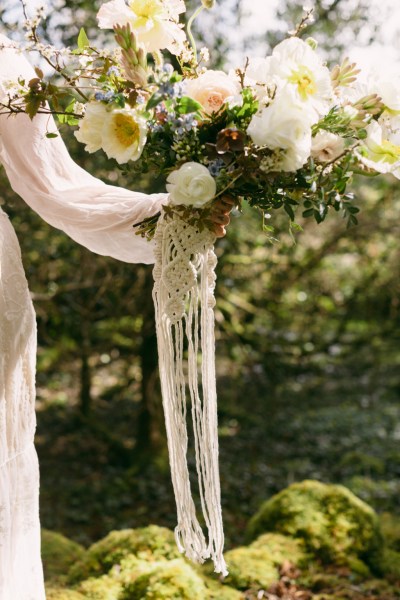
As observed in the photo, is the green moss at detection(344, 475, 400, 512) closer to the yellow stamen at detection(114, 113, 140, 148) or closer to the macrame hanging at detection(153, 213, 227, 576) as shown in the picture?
the macrame hanging at detection(153, 213, 227, 576)

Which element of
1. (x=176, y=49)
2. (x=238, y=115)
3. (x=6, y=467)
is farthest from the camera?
(x=6, y=467)

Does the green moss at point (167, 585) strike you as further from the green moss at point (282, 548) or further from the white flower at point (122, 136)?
the white flower at point (122, 136)

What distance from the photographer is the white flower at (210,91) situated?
72.3 inches

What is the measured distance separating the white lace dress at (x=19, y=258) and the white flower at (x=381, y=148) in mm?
678

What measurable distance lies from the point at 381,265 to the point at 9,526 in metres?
6.08

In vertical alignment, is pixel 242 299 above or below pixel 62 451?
above

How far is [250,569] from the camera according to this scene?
327 centimetres

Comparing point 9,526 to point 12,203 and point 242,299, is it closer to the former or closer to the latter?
point 12,203

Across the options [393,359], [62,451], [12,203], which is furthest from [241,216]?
[393,359]

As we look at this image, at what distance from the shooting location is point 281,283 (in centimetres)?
671

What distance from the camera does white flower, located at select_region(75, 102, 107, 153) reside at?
73.1 inches

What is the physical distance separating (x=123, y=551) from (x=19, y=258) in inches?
64.6

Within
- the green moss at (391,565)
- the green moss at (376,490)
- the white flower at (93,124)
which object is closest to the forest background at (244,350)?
the green moss at (376,490)

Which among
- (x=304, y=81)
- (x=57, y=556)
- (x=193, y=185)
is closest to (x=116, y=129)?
(x=193, y=185)
